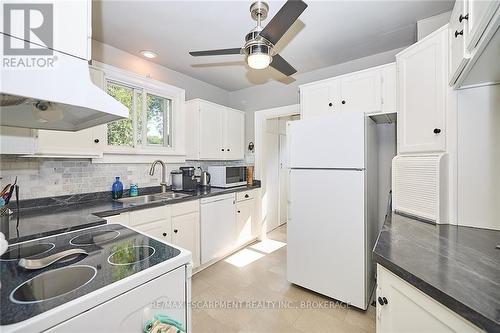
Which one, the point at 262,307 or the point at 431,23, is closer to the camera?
the point at 431,23

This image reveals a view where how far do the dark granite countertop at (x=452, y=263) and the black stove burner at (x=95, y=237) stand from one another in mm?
1368

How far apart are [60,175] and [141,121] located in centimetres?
102

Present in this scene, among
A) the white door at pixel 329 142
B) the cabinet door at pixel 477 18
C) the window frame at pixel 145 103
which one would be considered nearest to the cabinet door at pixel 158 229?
the window frame at pixel 145 103

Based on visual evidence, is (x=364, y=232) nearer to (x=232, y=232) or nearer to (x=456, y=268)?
(x=456, y=268)

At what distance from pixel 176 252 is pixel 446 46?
79.1 inches

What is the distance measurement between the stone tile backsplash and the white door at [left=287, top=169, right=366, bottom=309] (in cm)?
190

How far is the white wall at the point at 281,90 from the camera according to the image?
2.56 meters

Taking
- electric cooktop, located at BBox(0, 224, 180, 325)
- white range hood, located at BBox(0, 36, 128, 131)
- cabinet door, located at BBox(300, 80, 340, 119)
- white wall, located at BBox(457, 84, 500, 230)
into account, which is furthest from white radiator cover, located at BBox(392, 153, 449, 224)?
white range hood, located at BBox(0, 36, 128, 131)

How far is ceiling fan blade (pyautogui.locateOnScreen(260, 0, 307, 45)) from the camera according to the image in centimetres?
113

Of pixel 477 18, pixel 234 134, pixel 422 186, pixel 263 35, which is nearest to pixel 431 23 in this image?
pixel 477 18

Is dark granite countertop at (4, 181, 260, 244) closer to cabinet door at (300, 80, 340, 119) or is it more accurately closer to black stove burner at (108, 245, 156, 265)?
black stove burner at (108, 245, 156, 265)

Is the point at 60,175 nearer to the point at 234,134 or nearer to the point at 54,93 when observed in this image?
the point at 54,93

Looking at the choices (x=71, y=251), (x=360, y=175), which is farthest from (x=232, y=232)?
(x=71, y=251)

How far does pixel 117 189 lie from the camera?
2.29 metres
